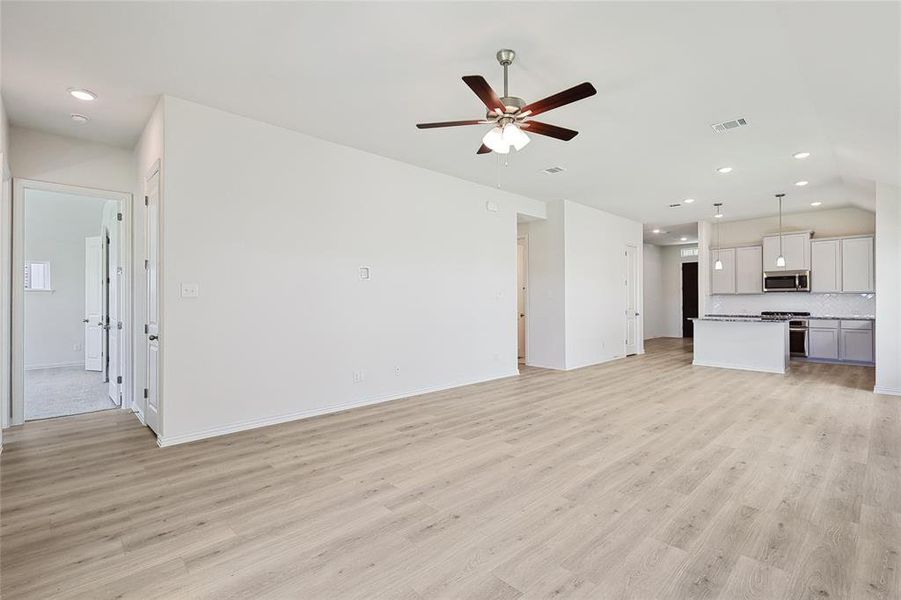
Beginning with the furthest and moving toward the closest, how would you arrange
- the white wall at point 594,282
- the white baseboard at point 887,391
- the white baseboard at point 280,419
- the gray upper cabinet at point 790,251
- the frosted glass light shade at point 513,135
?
the gray upper cabinet at point 790,251 < the white wall at point 594,282 < the white baseboard at point 887,391 < the white baseboard at point 280,419 < the frosted glass light shade at point 513,135

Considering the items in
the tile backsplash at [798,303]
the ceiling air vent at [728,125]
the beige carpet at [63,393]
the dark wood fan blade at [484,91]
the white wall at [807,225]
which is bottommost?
the beige carpet at [63,393]

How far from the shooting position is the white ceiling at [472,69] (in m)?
2.56

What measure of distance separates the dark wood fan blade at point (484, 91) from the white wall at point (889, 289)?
5.96 metres

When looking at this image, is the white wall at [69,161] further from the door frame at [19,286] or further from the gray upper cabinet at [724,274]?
the gray upper cabinet at [724,274]

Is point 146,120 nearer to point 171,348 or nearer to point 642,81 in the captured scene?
point 171,348

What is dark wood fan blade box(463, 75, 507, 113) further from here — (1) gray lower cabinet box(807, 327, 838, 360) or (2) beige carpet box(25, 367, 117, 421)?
(1) gray lower cabinet box(807, 327, 838, 360)

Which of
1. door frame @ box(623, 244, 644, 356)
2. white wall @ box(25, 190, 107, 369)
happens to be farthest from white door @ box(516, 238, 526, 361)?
white wall @ box(25, 190, 107, 369)

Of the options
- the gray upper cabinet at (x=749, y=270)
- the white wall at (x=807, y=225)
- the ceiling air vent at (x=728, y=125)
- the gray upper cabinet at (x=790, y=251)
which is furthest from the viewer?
the gray upper cabinet at (x=749, y=270)

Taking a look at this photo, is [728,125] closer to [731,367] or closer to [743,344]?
[743,344]

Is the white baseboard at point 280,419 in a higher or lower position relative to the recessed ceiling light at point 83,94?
lower

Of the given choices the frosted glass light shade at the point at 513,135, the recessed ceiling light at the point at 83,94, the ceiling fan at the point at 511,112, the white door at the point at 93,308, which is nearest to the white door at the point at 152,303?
the recessed ceiling light at the point at 83,94

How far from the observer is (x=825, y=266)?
8.30 m

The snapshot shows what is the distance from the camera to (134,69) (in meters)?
3.18

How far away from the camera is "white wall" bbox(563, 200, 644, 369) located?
24.5 ft
